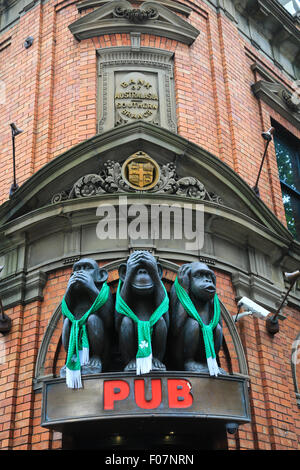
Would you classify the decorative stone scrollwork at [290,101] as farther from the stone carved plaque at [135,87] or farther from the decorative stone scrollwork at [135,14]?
the decorative stone scrollwork at [135,14]

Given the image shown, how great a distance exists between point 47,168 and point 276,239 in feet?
12.2

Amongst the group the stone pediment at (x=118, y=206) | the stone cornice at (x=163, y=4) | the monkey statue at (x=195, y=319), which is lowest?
the monkey statue at (x=195, y=319)

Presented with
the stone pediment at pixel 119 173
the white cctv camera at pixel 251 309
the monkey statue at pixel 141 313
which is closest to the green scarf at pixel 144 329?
the monkey statue at pixel 141 313

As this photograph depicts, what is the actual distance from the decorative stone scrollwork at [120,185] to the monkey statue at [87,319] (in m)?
1.44

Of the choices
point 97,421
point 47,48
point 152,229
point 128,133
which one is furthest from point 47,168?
point 97,421

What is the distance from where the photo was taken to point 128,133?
8789 millimetres

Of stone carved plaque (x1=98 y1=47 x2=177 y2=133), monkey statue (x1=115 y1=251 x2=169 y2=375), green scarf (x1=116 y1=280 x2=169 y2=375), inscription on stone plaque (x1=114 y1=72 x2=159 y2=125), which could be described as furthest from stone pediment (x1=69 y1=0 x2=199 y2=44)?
green scarf (x1=116 y1=280 x2=169 y2=375)

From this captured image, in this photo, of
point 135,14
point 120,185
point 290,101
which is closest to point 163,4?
point 135,14

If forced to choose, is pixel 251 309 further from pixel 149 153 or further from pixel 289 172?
pixel 289 172

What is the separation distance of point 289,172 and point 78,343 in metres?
7.18

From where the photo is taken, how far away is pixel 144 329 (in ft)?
22.5

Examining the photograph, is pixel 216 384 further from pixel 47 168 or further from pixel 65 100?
pixel 65 100

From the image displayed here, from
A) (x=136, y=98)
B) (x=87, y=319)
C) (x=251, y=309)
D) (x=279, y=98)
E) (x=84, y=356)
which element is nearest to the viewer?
(x=84, y=356)

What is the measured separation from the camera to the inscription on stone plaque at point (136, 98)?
31.5 feet
